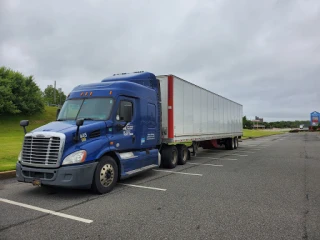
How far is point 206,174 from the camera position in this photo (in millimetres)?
9062

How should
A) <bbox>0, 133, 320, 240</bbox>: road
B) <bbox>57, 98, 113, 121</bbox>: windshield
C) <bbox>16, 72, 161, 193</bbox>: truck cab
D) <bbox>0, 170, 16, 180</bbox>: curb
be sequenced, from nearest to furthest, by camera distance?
<bbox>0, 133, 320, 240</bbox>: road < <bbox>16, 72, 161, 193</bbox>: truck cab < <bbox>57, 98, 113, 121</bbox>: windshield < <bbox>0, 170, 16, 180</bbox>: curb

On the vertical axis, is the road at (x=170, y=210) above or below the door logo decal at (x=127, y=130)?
below

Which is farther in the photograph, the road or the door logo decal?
the door logo decal

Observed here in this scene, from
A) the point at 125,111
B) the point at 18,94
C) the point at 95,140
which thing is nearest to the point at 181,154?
the point at 125,111

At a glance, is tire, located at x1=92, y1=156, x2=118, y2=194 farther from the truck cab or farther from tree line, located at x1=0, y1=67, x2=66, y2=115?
tree line, located at x1=0, y1=67, x2=66, y2=115

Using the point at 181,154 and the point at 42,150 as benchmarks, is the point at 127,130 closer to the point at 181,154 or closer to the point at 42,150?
the point at 42,150

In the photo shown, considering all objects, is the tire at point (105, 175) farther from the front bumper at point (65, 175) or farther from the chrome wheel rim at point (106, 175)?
the front bumper at point (65, 175)

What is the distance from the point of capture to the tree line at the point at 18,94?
3484cm

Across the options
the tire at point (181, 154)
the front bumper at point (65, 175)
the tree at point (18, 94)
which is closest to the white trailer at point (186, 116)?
the tire at point (181, 154)

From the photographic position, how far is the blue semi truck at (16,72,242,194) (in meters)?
5.86

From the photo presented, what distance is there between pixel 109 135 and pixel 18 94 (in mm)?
36968

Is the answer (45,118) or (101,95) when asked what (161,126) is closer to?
(101,95)

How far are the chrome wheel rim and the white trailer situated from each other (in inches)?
150

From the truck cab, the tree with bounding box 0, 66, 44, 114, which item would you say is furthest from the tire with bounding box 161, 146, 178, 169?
the tree with bounding box 0, 66, 44, 114
